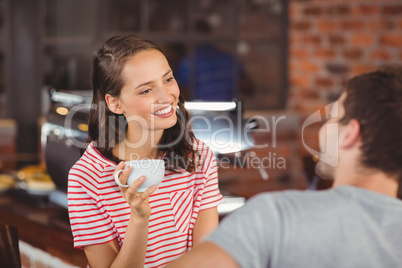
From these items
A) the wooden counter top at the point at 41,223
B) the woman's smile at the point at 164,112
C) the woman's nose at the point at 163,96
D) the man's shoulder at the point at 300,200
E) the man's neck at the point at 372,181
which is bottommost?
the wooden counter top at the point at 41,223

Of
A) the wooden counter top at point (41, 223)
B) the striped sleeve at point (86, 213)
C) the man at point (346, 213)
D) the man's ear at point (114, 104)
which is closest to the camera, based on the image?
the man at point (346, 213)

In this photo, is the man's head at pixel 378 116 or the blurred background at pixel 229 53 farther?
the blurred background at pixel 229 53

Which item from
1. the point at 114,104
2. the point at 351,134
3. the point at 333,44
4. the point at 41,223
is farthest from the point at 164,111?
the point at 333,44

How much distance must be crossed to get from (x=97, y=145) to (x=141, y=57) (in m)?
0.23

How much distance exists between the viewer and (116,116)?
55.6 inches

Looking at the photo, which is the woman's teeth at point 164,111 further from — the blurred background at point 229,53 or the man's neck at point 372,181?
the blurred background at point 229,53

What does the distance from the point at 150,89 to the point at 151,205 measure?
26cm

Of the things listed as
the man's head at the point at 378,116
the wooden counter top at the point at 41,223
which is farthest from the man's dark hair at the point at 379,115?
the wooden counter top at the point at 41,223

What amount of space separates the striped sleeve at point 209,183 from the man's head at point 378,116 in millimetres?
561

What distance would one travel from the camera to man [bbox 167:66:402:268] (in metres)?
0.81

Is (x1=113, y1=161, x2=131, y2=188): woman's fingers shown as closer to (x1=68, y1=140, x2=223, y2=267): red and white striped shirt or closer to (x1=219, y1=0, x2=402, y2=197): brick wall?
(x1=68, y1=140, x2=223, y2=267): red and white striped shirt

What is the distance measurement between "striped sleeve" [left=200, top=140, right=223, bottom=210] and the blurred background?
2.25 metres

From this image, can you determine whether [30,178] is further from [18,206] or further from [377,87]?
[377,87]

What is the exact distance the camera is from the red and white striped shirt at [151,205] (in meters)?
1.27
